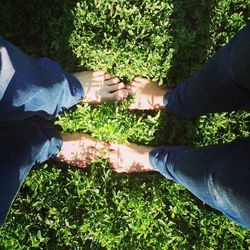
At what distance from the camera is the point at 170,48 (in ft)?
8.57

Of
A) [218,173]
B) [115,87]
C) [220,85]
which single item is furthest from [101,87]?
[218,173]

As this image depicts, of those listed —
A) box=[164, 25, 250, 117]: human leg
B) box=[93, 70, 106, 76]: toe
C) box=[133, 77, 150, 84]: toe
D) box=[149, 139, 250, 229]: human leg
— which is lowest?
box=[133, 77, 150, 84]: toe

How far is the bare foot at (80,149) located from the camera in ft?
8.70

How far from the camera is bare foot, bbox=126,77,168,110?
2.65m

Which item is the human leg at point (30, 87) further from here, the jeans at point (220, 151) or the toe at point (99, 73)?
the jeans at point (220, 151)

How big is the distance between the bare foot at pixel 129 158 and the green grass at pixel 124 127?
0.06m

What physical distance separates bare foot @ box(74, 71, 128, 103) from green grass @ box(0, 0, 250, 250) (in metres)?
0.06

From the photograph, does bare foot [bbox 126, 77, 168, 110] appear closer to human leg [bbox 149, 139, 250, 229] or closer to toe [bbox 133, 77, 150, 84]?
toe [bbox 133, 77, 150, 84]

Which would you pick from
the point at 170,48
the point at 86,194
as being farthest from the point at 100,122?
the point at 170,48

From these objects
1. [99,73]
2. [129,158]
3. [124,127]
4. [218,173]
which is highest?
[218,173]

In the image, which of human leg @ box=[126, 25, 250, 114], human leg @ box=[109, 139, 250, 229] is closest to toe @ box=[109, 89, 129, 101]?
human leg @ box=[126, 25, 250, 114]

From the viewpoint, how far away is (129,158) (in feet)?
8.71

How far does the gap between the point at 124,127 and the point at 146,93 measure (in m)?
0.29

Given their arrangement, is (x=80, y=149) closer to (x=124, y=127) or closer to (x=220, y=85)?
(x=124, y=127)
